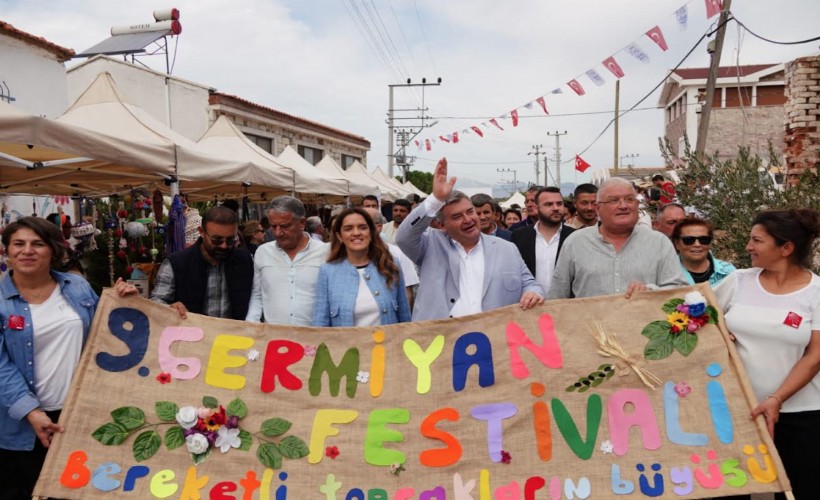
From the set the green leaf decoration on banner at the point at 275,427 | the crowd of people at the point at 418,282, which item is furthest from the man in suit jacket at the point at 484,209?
the green leaf decoration on banner at the point at 275,427

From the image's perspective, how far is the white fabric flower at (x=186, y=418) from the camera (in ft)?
8.89

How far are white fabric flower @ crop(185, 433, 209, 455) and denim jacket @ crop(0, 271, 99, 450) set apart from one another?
67cm

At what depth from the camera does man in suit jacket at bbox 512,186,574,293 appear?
4.43 meters

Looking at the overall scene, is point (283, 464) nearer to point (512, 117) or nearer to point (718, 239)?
point (718, 239)

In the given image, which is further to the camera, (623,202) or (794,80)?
(794,80)

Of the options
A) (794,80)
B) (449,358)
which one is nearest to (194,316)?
(449,358)

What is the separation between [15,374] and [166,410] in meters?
0.63

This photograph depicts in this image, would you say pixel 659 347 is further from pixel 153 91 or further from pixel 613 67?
pixel 153 91

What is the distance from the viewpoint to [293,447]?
8.86ft

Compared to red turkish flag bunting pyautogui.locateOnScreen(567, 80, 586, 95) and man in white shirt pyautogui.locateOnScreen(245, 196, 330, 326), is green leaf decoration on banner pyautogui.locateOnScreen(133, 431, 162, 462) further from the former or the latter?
red turkish flag bunting pyautogui.locateOnScreen(567, 80, 586, 95)

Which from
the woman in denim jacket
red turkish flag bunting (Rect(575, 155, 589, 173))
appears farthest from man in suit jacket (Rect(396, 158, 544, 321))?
red turkish flag bunting (Rect(575, 155, 589, 173))

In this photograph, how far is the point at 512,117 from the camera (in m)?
14.4

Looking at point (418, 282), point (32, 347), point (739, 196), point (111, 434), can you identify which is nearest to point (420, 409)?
point (418, 282)

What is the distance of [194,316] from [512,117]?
1240 centimetres
